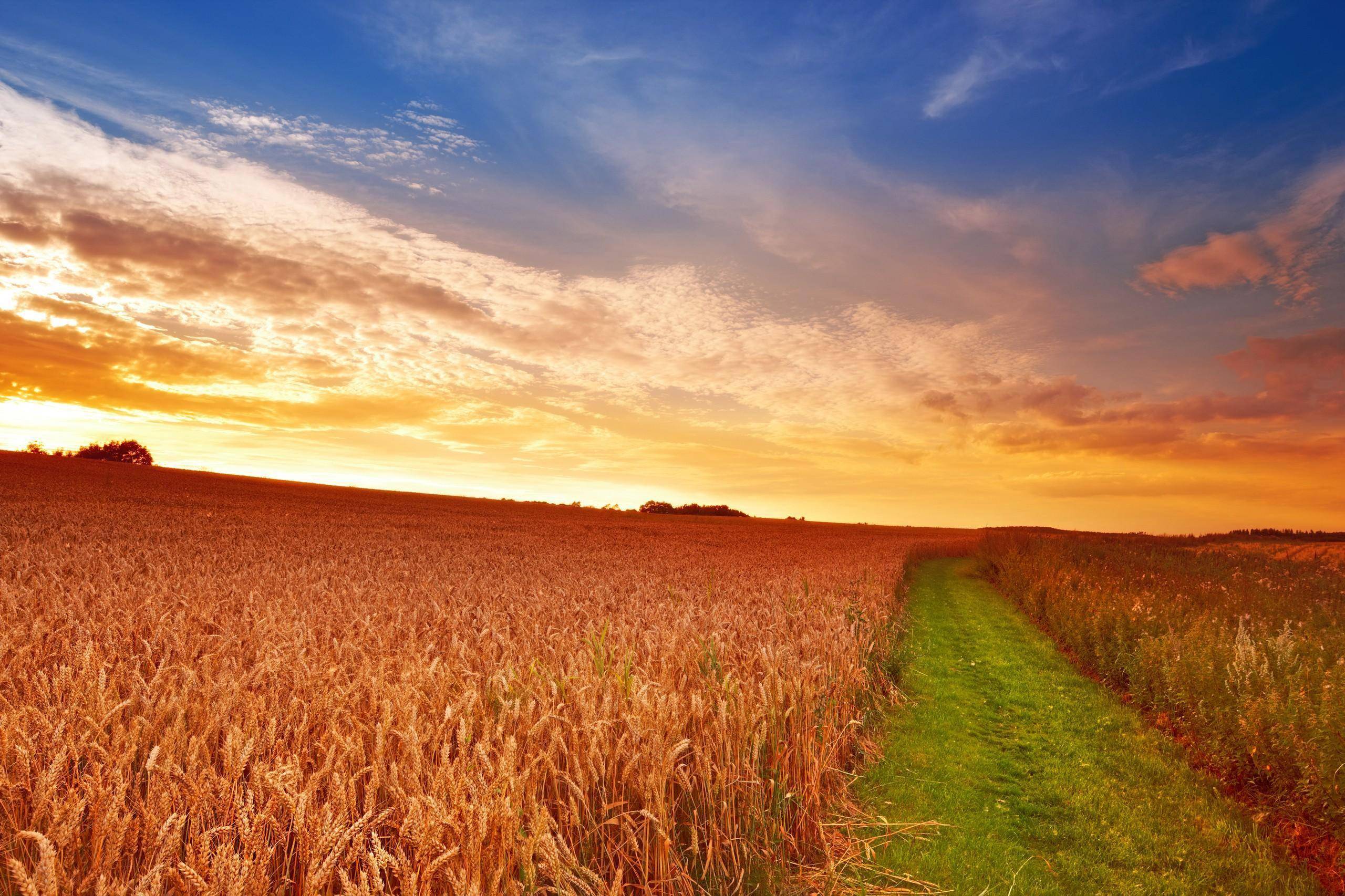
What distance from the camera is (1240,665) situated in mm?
8008

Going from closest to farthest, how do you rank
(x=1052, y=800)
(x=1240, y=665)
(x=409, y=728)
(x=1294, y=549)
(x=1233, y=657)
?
1. (x=409, y=728)
2. (x=1052, y=800)
3. (x=1240, y=665)
4. (x=1233, y=657)
5. (x=1294, y=549)

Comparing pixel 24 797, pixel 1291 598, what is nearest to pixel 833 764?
pixel 24 797

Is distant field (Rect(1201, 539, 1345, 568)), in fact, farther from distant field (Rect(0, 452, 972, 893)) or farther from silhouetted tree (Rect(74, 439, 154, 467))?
silhouetted tree (Rect(74, 439, 154, 467))

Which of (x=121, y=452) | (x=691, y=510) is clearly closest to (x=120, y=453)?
(x=121, y=452)

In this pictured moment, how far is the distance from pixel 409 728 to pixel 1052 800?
6.91 m

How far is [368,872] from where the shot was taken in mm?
3105

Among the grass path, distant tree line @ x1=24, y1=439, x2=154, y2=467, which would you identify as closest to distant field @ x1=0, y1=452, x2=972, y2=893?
the grass path

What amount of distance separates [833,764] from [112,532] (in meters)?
18.5

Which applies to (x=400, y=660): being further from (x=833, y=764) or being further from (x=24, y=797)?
(x=833, y=764)

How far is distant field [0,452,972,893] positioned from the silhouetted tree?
64421 millimetres

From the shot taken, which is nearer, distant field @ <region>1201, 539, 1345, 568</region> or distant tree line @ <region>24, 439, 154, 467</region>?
distant field @ <region>1201, 539, 1345, 568</region>

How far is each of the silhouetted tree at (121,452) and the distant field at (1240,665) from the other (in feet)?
238

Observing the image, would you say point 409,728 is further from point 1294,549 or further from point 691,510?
point 691,510

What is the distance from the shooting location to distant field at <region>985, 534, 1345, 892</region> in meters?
6.34
